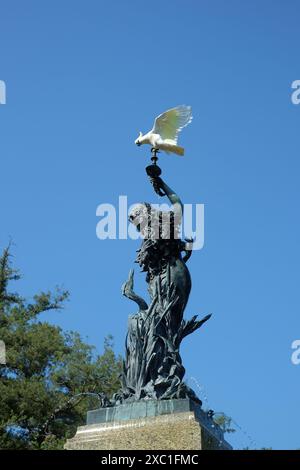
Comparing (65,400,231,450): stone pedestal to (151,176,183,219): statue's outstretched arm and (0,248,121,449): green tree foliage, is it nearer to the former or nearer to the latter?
(151,176,183,219): statue's outstretched arm

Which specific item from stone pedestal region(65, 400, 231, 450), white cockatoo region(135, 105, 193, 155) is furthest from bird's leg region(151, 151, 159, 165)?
stone pedestal region(65, 400, 231, 450)

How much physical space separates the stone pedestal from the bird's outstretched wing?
4322 millimetres

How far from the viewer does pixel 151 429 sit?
8414 millimetres

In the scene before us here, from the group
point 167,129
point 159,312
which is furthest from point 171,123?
point 159,312

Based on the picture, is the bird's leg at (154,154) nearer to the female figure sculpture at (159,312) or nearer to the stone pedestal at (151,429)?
the female figure sculpture at (159,312)

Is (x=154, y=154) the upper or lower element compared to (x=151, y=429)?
upper

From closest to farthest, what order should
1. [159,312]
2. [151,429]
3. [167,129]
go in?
1. [151,429]
2. [159,312]
3. [167,129]

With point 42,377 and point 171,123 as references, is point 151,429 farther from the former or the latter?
point 42,377

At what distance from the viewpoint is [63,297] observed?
28.2 metres

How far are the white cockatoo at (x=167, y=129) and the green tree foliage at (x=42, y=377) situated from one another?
45.1 feet

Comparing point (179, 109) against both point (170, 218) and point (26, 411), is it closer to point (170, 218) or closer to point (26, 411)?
point (170, 218)

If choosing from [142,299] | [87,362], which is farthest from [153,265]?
[87,362]

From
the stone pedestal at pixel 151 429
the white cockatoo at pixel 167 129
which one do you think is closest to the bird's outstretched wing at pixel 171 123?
the white cockatoo at pixel 167 129

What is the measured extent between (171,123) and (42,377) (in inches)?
675
